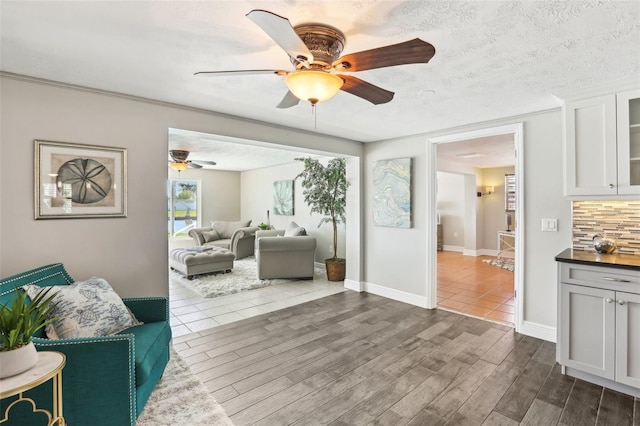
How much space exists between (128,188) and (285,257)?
321 centimetres

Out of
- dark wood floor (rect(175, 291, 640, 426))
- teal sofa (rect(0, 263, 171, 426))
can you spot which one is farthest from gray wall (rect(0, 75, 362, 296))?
dark wood floor (rect(175, 291, 640, 426))

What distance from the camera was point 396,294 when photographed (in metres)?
4.54

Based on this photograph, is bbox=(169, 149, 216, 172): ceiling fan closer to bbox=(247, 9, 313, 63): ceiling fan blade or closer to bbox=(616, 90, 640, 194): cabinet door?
bbox=(247, 9, 313, 63): ceiling fan blade

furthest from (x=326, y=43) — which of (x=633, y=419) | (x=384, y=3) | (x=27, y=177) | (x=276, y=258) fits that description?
(x=276, y=258)

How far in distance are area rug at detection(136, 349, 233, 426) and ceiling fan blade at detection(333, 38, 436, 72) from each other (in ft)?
7.56

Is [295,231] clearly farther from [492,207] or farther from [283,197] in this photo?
[492,207]

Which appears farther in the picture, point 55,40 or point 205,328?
point 205,328

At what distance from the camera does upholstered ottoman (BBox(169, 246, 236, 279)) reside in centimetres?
561

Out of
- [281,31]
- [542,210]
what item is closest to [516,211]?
[542,210]

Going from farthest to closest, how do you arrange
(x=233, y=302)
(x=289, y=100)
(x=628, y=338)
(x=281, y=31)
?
(x=233, y=302) → (x=628, y=338) → (x=289, y=100) → (x=281, y=31)

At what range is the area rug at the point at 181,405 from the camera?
1978 millimetres

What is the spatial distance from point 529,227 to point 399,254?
169 centimetres

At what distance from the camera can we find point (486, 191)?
8.46 metres

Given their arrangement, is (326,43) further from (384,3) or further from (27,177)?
(27,177)
